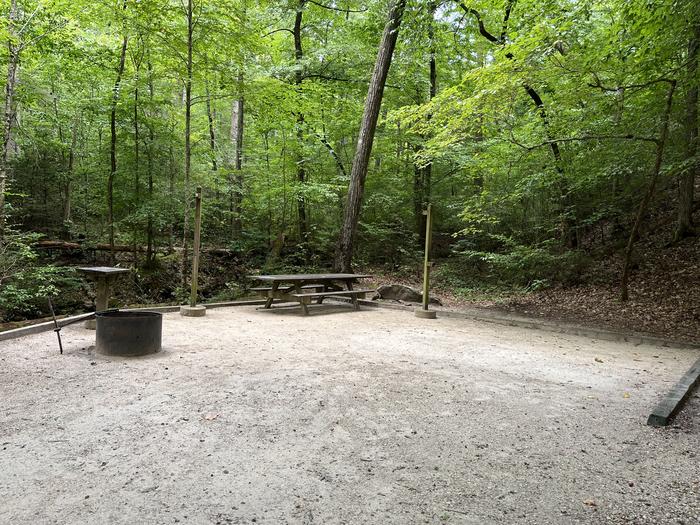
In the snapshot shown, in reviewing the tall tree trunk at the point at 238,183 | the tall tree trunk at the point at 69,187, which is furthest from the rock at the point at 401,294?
the tall tree trunk at the point at 69,187

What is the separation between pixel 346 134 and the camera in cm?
1333

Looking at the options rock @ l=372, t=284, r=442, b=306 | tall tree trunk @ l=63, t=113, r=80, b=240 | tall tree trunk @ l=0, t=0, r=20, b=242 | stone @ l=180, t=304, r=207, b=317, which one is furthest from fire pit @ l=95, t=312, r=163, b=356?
tall tree trunk @ l=63, t=113, r=80, b=240

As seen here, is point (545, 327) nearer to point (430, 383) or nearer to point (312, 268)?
point (430, 383)

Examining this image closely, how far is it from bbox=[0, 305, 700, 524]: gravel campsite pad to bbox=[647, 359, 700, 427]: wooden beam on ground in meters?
0.08

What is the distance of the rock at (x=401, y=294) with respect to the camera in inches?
366

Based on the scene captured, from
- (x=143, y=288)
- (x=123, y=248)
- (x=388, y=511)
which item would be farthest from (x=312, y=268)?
(x=388, y=511)

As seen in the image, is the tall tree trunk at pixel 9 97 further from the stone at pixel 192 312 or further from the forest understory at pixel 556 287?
the stone at pixel 192 312

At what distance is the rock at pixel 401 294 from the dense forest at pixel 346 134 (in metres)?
1.19

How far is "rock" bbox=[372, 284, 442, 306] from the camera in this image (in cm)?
930

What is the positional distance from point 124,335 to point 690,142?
365 inches

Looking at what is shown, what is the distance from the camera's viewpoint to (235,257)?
40.9 ft

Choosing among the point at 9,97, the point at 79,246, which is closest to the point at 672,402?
the point at 9,97

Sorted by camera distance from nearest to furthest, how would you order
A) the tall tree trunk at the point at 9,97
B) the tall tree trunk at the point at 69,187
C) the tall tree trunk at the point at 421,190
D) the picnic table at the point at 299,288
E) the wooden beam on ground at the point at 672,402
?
the wooden beam on ground at the point at 672,402 → the tall tree trunk at the point at 9,97 → the picnic table at the point at 299,288 → the tall tree trunk at the point at 69,187 → the tall tree trunk at the point at 421,190

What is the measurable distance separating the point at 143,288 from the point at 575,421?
9.52 meters
